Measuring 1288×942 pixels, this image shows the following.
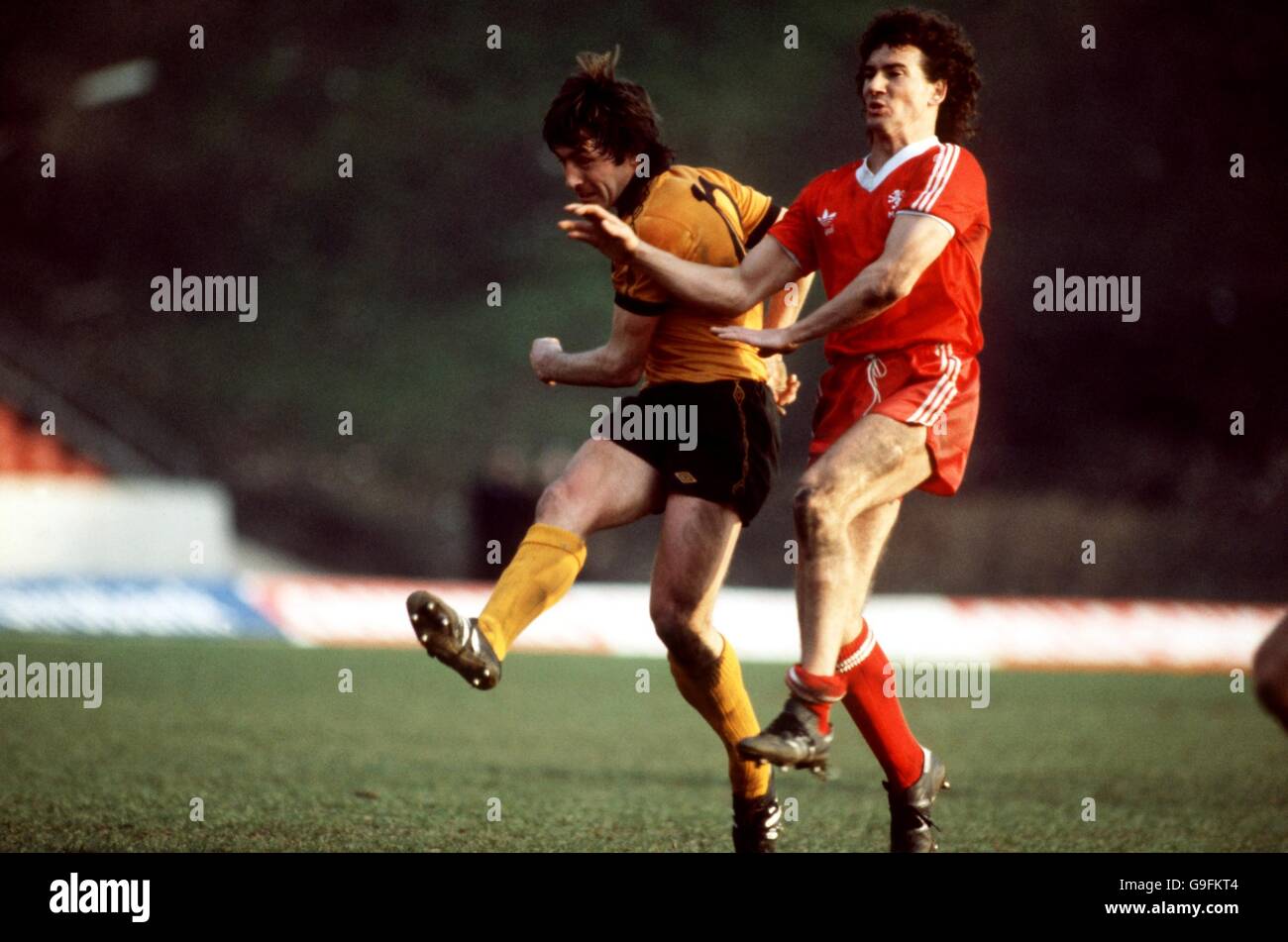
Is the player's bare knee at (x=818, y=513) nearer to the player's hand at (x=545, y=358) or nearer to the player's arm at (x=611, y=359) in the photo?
the player's arm at (x=611, y=359)

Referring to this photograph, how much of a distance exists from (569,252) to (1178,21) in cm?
1096

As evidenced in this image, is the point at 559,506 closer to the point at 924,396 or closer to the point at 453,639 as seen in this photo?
the point at 453,639

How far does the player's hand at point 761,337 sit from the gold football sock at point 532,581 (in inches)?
30.8

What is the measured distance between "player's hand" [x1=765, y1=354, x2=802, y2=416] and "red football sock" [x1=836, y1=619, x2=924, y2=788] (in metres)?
0.85

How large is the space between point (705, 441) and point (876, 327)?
25.3 inches

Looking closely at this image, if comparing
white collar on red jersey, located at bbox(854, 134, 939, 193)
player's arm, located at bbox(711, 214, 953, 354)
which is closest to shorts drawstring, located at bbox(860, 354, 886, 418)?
player's arm, located at bbox(711, 214, 953, 354)

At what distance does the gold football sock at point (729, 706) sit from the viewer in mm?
5695

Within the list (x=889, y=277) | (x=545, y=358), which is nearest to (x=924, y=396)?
(x=889, y=277)

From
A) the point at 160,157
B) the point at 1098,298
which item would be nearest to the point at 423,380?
the point at 160,157

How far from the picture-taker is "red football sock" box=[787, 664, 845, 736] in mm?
4969

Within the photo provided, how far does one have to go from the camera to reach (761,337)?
16.9ft

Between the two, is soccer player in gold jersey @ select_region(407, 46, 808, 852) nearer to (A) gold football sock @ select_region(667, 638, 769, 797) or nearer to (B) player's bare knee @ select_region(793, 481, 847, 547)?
(A) gold football sock @ select_region(667, 638, 769, 797)

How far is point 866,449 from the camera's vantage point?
5070 mm
